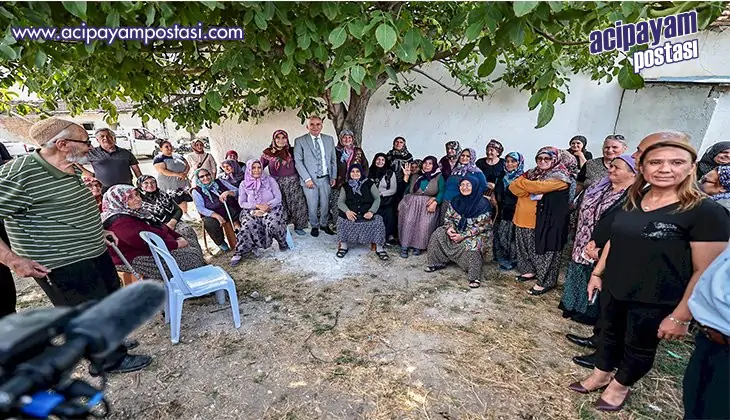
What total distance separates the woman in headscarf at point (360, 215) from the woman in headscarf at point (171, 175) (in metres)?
2.29

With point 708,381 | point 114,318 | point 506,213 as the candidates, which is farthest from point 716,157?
point 114,318

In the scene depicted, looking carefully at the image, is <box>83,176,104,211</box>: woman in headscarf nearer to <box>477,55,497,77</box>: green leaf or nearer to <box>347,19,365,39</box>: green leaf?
<box>347,19,365,39</box>: green leaf

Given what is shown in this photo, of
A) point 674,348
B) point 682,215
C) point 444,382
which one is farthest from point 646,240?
point 674,348

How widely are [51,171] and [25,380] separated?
201 cm

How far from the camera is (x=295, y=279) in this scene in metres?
4.16

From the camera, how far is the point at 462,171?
14.1ft

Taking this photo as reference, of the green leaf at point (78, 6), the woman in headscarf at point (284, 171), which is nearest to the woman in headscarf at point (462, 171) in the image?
the woman in headscarf at point (284, 171)

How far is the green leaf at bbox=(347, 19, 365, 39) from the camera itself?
1779 millimetres

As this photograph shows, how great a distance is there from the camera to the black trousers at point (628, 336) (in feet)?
6.33

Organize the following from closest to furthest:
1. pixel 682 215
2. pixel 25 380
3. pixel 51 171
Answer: pixel 25 380, pixel 682 215, pixel 51 171

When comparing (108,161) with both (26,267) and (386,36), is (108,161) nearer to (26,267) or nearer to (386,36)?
(26,267)

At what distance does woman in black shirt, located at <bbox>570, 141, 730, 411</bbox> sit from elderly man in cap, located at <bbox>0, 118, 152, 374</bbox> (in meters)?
2.83

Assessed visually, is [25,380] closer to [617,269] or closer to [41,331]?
[41,331]

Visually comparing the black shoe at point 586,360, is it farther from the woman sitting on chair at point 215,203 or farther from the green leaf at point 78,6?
the woman sitting on chair at point 215,203
